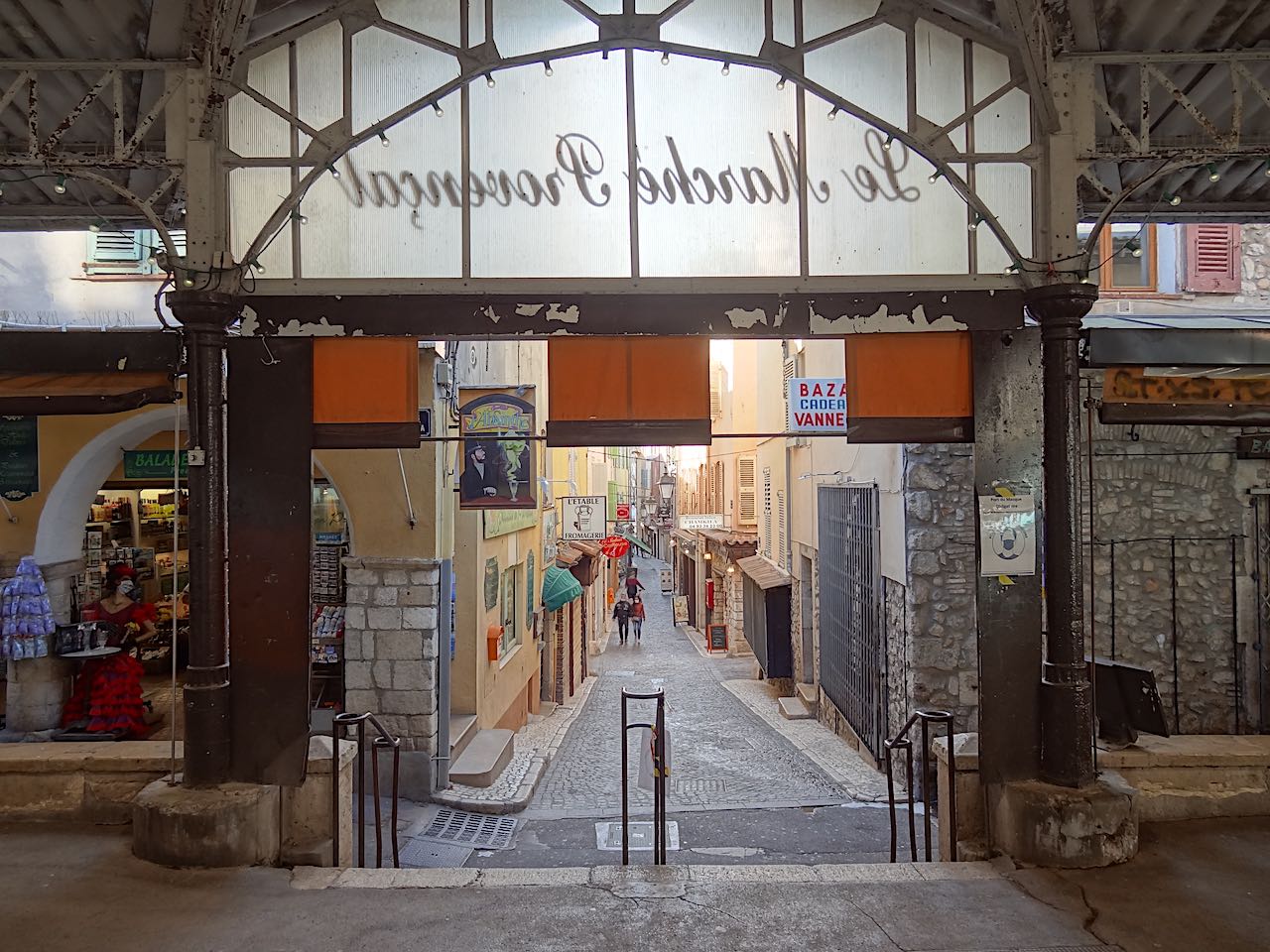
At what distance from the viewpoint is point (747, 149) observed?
5.95 meters

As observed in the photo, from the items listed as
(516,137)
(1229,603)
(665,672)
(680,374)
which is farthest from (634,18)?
(665,672)

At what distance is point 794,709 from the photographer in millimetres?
16594

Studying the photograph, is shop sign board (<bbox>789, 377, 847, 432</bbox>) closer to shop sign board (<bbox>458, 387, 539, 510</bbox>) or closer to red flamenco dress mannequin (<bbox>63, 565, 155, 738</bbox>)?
shop sign board (<bbox>458, 387, 539, 510</bbox>)

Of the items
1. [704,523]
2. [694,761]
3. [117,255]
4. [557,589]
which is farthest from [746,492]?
[117,255]

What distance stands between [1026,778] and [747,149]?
4.50m

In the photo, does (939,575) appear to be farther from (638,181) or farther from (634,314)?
(638,181)

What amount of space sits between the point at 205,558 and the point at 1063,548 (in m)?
5.34

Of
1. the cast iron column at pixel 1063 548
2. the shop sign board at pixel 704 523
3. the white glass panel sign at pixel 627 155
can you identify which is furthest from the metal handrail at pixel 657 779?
the shop sign board at pixel 704 523

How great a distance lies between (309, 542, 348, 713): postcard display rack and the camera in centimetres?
984

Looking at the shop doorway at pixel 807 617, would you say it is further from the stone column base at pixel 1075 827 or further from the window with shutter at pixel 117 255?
the window with shutter at pixel 117 255

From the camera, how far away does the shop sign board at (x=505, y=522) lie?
41.2ft

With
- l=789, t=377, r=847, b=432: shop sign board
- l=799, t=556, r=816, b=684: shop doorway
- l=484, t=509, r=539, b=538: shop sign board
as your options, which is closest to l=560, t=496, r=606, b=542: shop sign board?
l=484, t=509, r=539, b=538: shop sign board

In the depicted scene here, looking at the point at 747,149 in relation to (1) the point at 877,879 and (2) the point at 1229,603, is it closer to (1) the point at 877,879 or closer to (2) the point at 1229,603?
(1) the point at 877,879

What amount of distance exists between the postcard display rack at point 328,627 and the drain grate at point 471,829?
1780 millimetres
